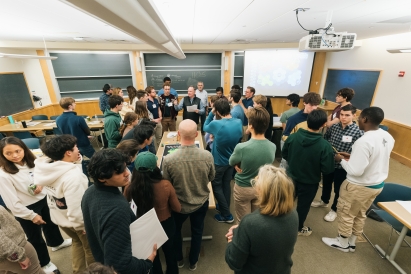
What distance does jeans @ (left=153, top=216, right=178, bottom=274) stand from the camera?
1.62 metres

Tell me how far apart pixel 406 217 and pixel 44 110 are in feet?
28.1

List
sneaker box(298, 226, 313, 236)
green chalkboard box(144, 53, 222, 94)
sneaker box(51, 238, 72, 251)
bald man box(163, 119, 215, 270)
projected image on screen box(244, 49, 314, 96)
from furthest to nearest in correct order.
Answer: green chalkboard box(144, 53, 222, 94), projected image on screen box(244, 49, 314, 96), sneaker box(298, 226, 313, 236), sneaker box(51, 238, 72, 251), bald man box(163, 119, 215, 270)

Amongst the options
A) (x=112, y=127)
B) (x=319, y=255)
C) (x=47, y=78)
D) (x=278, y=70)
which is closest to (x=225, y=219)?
(x=319, y=255)

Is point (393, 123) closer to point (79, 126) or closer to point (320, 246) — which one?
point (320, 246)

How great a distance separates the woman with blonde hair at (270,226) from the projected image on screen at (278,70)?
6.70m

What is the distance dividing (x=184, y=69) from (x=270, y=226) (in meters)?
7.43

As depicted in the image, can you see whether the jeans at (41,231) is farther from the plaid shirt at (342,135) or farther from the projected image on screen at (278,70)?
the projected image on screen at (278,70)

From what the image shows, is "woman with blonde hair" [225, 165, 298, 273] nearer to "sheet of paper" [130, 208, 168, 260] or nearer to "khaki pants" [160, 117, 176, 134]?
"sheet of paper" [130, 208, 168, 260]

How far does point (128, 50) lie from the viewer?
23.1ft

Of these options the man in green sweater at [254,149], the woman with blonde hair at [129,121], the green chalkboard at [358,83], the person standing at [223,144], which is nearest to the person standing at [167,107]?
the woman with blonde hair at [129,121]

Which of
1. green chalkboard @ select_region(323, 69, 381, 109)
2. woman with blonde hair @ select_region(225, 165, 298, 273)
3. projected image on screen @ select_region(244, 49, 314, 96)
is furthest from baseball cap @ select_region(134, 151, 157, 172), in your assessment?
projected image on screen @ select_region(244, 49, 314, 96)

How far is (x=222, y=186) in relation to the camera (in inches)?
107

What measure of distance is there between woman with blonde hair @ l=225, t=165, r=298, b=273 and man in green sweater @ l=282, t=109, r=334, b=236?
3.45 feet

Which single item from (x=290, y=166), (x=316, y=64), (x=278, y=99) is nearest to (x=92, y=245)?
(x=290, y=166)
